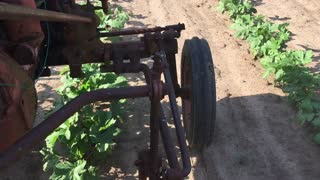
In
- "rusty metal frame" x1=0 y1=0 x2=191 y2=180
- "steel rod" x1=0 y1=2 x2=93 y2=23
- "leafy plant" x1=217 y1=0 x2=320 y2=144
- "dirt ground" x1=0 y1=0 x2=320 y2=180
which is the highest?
"steel rod" x1=0 y1=2 x2=93 y2=23

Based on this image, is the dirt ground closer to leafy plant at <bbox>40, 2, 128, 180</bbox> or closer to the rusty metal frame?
leafy plant at <bbox>40, 2, 128, 180</bbox>

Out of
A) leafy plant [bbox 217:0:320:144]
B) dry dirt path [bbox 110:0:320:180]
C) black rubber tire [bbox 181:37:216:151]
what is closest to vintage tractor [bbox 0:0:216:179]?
black rubber tire [bbox 181:37:216:151]

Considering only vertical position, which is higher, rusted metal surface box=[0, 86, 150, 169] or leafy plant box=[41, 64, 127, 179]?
rusted metal surface box=[0, 86, 150, 169]

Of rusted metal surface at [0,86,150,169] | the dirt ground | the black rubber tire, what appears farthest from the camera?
the dirt ground

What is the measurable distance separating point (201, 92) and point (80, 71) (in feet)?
3.24

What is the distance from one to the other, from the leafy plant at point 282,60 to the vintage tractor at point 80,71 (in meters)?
A: 1.23

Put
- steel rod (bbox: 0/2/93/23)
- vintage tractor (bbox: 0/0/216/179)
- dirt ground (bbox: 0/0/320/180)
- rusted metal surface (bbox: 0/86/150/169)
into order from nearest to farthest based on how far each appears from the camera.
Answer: steel rod (bbox: 0/2/93/23) → rusted metal surface (bbox: 0/86/150/169) → vintage tractor (bbox: 0/0/216/179) → dirt ground (bbox: 0/0/320/180)

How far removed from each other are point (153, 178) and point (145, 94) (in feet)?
1.72

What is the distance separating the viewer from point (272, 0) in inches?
303

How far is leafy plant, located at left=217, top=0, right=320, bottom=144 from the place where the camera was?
4414 mm

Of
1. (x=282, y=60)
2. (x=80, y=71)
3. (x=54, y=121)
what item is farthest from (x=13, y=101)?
(x=282, y=60)

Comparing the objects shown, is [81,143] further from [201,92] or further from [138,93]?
→ [138,93]

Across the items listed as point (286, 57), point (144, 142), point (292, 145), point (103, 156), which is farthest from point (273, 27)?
point (103, 156)

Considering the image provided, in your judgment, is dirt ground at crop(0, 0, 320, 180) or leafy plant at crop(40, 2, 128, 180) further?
dirt ground at crop(0, 0, 320, 180)
